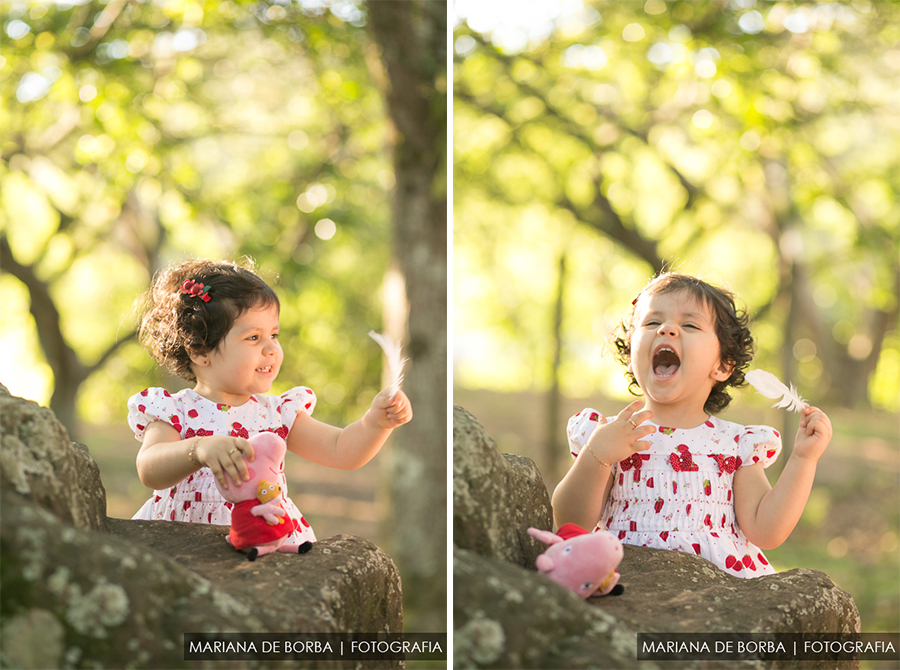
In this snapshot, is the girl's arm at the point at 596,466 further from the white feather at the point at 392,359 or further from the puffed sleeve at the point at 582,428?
the white feather at the point at 392,359

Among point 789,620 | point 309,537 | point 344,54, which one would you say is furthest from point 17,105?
point 789,620

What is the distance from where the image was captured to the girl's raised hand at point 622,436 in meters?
2.16

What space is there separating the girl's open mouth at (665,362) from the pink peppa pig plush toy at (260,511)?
3.89 feet

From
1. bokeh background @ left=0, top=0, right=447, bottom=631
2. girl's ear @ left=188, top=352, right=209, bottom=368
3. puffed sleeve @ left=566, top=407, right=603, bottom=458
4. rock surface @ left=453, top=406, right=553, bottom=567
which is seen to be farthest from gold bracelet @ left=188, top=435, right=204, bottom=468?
puffed sleeve @ left=566, top=407, right=603, bottom=458

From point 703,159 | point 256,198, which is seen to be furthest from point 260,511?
point 703,159

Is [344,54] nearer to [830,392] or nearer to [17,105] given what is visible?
[17,105]

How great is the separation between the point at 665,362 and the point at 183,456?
4.76 feet

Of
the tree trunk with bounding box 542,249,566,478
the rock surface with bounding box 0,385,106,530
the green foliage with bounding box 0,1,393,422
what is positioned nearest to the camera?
the rock surface with bounding box 0,385,106,530

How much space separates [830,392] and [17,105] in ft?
38.2

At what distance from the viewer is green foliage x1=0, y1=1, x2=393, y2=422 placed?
6379 mm

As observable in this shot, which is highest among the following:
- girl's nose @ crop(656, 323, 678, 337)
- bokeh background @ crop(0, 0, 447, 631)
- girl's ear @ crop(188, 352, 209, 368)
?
bokeh background @ crop(0, 0, 447, 631)

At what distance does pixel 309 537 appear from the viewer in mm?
2451

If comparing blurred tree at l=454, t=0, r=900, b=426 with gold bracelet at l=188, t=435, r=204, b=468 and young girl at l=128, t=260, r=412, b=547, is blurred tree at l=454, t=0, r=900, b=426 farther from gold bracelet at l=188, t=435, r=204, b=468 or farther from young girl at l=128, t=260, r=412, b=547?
gold bracelet at l=188, t=435, r=204, b=468

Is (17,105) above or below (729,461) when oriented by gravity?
above
